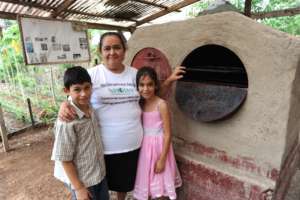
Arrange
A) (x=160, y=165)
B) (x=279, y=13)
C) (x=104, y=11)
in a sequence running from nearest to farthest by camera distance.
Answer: (x=160, y=165) < (x=279, y=13) < (x=104, y=11)

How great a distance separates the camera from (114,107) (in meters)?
1.53

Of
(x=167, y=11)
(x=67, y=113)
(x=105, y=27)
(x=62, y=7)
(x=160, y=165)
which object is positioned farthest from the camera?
(x=167, y=11)

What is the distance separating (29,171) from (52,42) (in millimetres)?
1784

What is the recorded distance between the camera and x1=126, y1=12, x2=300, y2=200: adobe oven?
151cm

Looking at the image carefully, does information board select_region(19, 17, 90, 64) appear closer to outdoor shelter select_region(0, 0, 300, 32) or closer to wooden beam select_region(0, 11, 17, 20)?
outdoor shelter select_region(0, 0, 300, 32)

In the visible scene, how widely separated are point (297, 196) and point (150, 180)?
162 cm

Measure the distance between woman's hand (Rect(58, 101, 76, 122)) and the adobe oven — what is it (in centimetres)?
100

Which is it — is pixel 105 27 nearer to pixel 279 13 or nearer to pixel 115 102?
pixel 279 13

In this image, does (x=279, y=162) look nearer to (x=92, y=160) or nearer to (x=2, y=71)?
(x=92, y=160)

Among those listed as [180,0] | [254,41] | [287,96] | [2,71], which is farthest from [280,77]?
[2,71]

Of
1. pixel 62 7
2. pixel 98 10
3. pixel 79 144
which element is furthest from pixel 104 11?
pixel 79 144

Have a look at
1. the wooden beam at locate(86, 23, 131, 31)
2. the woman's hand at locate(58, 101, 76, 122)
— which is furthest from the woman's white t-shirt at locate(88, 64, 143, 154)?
the wooden beam at locate(86, 23, 131, 31)

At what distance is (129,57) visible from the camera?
241 cm

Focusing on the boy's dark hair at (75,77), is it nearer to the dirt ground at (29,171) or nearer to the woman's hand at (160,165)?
the woman's hand at (160,165)
